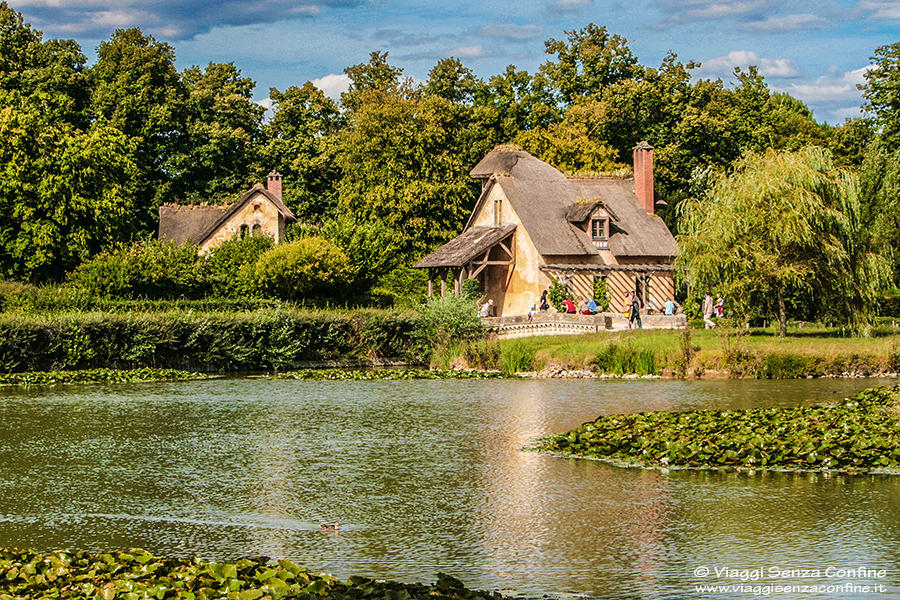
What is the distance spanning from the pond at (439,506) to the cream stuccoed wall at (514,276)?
2563 cm

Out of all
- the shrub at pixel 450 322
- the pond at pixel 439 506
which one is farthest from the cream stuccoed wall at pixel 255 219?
the pond at pixel 439 506

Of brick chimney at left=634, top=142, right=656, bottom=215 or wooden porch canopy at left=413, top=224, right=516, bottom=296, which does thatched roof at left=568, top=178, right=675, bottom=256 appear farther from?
wooden porch canopy at left=413, top=224, right=516, bottom=296

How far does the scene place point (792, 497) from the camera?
1230cm

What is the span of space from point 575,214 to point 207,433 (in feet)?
105

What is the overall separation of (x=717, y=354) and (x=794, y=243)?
5896 mm

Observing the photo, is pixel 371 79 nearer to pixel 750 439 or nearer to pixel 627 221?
pixel 627 221

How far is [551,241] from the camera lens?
153 feet

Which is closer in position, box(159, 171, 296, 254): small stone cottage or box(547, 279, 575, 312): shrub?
box(547, 279, 575, 312): shrub

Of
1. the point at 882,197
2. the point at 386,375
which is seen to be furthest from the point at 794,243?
the point at 386,375

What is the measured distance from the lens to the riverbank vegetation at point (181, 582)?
319 inches

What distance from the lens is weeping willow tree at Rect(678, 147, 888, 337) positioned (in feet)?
101

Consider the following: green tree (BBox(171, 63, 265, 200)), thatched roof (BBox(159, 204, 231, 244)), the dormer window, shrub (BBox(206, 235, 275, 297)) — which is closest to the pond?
shrub (BBox(206, 235, 275, 297))

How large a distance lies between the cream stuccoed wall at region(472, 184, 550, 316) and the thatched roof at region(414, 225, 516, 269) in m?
0.72

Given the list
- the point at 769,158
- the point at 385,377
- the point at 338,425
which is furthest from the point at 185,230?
the point at 338,425
